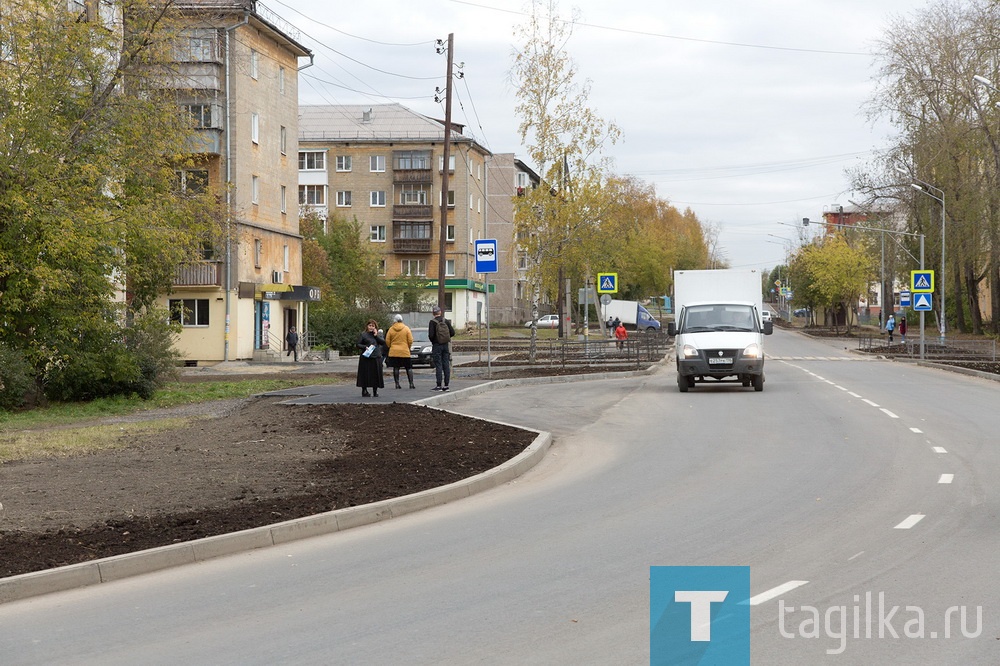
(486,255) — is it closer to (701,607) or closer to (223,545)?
(223,545)

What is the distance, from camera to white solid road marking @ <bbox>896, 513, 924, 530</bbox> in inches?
372

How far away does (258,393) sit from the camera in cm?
2641

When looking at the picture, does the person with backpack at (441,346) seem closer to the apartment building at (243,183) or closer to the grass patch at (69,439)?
the grass patch at (69,439)

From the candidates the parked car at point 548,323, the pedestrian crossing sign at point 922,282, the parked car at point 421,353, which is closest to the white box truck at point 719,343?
the parked car at point 421,353

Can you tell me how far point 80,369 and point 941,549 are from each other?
20.9 m

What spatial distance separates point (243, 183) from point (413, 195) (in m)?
40.0

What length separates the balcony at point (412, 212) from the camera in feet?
285

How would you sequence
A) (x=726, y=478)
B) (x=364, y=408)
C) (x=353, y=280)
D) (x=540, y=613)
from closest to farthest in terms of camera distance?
(x=540, y=613) → (x=726, y=478) → (x=364, y=408) → (x=353, y=280)

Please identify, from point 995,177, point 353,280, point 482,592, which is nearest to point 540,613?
point 482,592

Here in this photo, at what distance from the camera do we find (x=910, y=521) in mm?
9750

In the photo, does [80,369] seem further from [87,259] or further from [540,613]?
[540,613]

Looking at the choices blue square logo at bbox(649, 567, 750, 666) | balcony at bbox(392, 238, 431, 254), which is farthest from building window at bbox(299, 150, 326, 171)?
blue square logo at bbox(649, 567, 750, 666)

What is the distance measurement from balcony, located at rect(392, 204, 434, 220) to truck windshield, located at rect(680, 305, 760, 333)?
58.9 meters

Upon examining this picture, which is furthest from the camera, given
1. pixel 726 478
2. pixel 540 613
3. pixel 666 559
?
pixel 726 478
